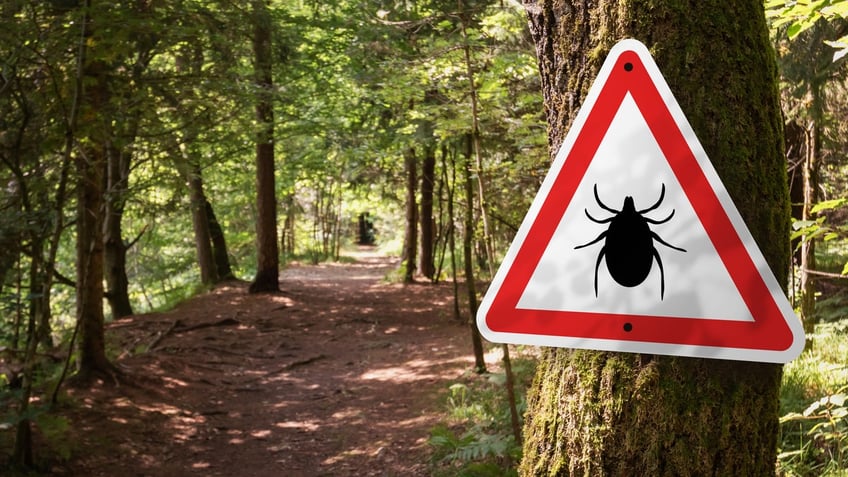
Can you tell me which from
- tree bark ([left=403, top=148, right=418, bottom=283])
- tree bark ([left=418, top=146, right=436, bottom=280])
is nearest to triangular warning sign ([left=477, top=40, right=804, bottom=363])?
tree bark ([left=418, top=146, right=436, bottom=280])

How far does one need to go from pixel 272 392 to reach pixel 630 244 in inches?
332

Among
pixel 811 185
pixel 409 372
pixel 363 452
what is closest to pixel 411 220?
pixel 409 372

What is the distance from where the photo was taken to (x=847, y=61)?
7047 mm

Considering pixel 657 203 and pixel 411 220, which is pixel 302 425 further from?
pixel 411 220

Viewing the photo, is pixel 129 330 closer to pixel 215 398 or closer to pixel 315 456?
pixel 215 398

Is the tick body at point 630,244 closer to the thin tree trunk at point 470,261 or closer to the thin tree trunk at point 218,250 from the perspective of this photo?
the thin tree trunk at point 470,261

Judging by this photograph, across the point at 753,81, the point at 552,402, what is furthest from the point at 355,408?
the point at 753,81

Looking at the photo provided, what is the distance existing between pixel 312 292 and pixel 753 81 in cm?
1602

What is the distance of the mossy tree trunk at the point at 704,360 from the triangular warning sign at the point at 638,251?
0.08 meters

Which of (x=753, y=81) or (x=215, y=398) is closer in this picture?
(x=753, y=81)

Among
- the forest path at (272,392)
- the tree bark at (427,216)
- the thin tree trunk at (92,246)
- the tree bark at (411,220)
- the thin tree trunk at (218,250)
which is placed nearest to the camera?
the forest path at (272,392)

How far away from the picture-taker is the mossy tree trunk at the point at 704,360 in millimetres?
1555

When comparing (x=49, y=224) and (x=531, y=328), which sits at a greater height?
(x=49, y=224)

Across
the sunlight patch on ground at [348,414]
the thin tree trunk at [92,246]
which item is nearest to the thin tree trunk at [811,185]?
the sunlight patch on ground at [348,414]
